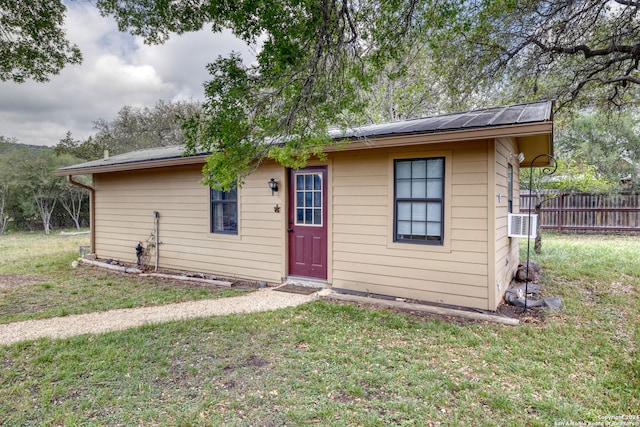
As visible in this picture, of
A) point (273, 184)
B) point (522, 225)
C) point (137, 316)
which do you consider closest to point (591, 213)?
point (522, 225)

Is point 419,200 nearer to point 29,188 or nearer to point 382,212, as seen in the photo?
point 382,212

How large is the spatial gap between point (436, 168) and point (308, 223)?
230 centimetres

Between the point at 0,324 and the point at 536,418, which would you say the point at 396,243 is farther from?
the point at 0,324

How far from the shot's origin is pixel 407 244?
489 cm

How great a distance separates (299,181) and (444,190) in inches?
96.1

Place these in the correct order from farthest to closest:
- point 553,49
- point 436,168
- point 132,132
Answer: point 132,132 < point 553,49 < point 436,168

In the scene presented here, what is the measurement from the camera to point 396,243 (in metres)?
4.97

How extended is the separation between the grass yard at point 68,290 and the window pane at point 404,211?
9.66 ft

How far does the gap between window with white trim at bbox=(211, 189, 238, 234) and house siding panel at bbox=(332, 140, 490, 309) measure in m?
2.24

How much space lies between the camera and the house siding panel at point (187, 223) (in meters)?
6.18

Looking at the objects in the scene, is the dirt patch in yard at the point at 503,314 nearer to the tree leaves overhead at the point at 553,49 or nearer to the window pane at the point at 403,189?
the window pane at the point at 403,189

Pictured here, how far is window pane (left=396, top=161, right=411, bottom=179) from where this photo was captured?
4863mm

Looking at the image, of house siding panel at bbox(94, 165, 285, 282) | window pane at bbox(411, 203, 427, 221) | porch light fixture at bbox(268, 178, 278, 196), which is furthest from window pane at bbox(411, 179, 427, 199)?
porch light fixture at bbox(268, 178, 278, 196)

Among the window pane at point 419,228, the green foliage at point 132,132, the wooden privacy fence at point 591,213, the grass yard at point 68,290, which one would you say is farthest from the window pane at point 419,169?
the green foliage at point 132,132
